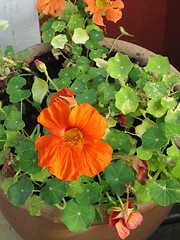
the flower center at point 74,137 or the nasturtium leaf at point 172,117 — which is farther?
the nasturtium leaf at point 172,117

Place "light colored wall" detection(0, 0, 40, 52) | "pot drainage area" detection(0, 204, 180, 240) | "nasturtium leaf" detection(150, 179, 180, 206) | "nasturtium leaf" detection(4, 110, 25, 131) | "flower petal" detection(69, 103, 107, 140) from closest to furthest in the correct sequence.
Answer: "flower petal" detection(69, 103, 107, 140)
"nasturtium leaf" detection(150, 179, 180, 206)
"nasturtium leaf" detection(4, 110, 25, 131)
"light colored wall" detection(0, 0, 40, 52)
"pot drainage area" detection(0, 204, 180, 240)

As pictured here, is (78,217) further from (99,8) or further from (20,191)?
(99,8)

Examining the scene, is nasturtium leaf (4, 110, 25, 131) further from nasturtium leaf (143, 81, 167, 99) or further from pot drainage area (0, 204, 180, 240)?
pot drainage area (0, 204, 180, 240)

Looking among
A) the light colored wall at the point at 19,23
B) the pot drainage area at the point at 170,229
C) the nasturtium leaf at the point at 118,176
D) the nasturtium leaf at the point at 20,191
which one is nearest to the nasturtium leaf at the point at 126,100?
the nasturtium leaf at the point at 118,176

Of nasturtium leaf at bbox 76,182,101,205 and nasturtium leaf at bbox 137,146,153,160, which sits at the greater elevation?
nasturtium leaf at bbox 137,146,153,160

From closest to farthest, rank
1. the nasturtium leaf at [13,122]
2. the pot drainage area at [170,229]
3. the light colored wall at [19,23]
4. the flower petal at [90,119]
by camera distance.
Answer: the flower petal at [90,119], the nasturtium leaf at [13,122], the light colored wall at [19,23], the pot drainage area at [170,229]

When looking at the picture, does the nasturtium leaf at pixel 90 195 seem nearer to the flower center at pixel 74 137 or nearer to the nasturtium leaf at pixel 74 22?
the flower center at pixel 74 137

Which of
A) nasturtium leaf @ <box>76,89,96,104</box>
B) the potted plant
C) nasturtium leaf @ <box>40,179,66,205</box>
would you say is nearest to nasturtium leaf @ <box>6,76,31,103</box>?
the potted plant
